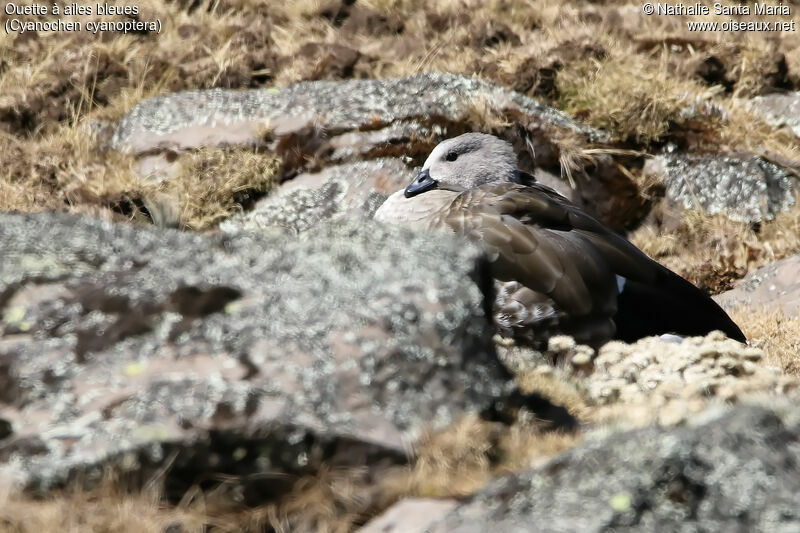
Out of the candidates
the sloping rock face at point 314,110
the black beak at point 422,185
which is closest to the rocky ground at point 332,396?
the sloping rock face at point 314,110

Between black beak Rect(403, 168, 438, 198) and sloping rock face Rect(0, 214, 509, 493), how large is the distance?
2.70 metres

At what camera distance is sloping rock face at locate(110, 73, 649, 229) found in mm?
6770

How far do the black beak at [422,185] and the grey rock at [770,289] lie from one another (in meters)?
2.07

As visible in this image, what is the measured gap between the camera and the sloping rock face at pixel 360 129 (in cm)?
677

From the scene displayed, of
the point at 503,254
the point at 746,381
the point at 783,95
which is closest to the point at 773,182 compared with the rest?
the point at 783,95

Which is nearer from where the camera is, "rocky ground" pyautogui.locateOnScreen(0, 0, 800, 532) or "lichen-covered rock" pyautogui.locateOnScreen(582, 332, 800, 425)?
"rocky ground" pyautogui.locateOnScreen(0, 0, 800, 532)

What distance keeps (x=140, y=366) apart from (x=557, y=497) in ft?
3.89

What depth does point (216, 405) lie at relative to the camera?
2543 millimetres

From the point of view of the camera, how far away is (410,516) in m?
2.48

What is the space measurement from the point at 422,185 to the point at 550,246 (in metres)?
1.24

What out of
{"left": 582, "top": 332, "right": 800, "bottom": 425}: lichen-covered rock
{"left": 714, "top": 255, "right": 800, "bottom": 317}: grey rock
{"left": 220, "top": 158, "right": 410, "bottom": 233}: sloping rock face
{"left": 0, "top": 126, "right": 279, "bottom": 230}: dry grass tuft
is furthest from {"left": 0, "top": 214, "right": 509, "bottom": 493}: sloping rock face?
{"left": 714, "top": 255, "right": 800, "bottom": 317}: grey rock

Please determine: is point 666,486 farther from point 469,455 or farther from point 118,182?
point 118,182

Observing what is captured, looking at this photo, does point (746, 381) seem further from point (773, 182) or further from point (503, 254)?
point (773, 182)

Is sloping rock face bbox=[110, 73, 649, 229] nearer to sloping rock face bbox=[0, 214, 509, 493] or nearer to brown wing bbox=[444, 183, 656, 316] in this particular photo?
brown wing bbox=[444, 183, 656, 316]
